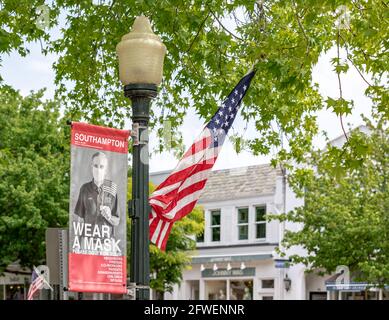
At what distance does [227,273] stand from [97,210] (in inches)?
1570

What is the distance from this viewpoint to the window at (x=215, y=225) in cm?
5044

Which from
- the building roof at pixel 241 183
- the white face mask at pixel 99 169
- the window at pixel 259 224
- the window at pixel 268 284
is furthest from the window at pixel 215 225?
the white face mask at pixel 99 169

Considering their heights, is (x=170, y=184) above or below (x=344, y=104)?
below

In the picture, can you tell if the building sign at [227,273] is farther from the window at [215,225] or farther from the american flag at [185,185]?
the american flag at [185,185]

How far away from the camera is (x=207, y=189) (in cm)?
5188

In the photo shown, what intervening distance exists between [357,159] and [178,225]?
28.6 metres

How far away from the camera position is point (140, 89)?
34.9 feet

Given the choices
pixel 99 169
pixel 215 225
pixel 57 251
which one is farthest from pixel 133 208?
pixel 215 225

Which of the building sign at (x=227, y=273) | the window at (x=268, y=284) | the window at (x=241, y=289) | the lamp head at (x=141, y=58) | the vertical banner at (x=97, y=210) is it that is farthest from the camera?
the window at (x=241, y=289)

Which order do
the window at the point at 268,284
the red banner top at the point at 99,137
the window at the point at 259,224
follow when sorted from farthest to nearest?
the window at the point at 259,224 → the window at the point at 268,284 → the red banner top at the point at 99,137

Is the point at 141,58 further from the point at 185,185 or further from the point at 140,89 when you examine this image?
the point at 185,185

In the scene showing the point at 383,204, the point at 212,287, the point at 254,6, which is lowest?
the point at 212,287

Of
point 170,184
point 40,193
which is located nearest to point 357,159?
point 170,184

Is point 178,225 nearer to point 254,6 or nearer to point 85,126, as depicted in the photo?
point 254,6
